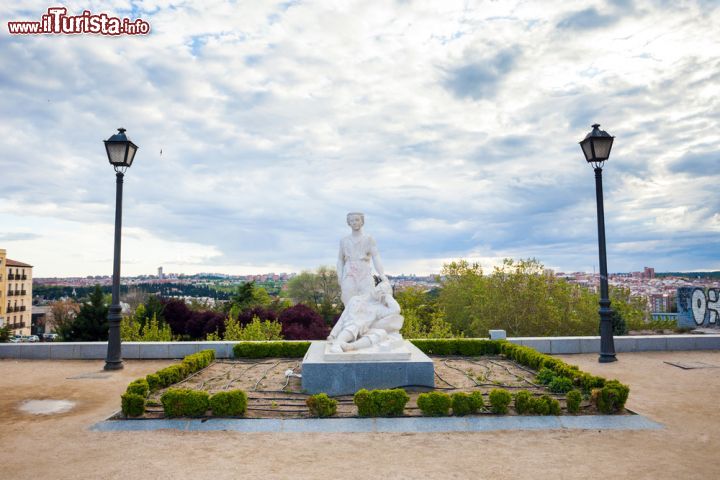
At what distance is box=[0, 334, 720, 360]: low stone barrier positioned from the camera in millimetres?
11586

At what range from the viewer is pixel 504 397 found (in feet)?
21.9

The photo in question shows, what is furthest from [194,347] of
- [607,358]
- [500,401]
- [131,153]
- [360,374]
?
[607,358]

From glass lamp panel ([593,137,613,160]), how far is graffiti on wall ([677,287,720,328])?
41.1 ft

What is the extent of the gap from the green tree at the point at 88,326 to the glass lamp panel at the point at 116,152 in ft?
32.0

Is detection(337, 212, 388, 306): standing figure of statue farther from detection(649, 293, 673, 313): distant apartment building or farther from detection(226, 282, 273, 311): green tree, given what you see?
detection(649, 293, 673, 313): distant apartment building

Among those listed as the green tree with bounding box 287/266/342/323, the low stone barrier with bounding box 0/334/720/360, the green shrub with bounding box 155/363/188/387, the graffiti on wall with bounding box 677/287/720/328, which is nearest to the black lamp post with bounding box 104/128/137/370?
the low stone barrier with bounding box 0/334/720/360

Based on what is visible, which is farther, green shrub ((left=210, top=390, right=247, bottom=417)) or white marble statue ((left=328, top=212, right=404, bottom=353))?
white marble statue ((left=328, top=212, right=404, bottom=353))

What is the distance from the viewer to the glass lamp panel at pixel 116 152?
34.5 ft

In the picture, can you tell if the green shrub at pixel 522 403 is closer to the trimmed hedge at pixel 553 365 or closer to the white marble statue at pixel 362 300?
the trimmed hedge at pixel 553 365

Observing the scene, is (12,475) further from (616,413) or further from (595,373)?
(595,373)

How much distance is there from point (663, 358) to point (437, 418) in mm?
7458

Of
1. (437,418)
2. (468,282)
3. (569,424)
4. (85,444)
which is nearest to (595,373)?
(569,424)

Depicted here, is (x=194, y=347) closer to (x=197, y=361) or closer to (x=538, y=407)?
(x=197, y=361)

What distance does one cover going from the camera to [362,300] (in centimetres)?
917
